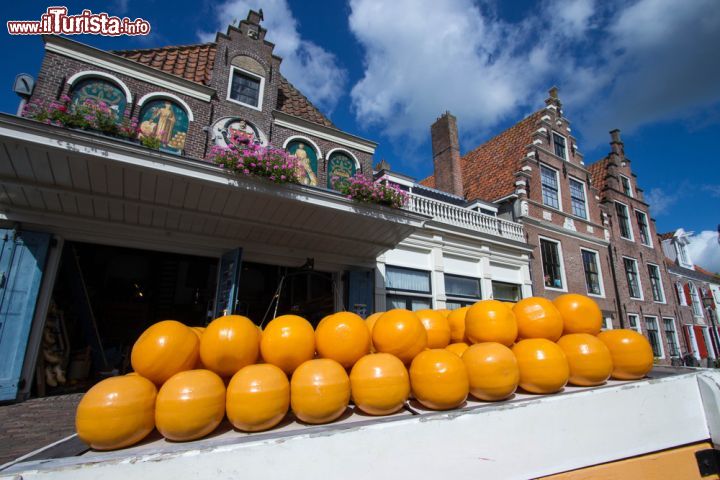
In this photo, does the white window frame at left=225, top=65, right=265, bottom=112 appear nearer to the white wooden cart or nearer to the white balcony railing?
the white balcony railing

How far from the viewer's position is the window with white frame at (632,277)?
16.0 m

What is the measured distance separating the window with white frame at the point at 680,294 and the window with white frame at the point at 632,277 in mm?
5436

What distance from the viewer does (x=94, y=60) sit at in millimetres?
7180

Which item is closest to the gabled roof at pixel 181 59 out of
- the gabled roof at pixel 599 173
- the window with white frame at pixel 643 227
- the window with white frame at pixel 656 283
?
the gabled roof at pixel 599 173

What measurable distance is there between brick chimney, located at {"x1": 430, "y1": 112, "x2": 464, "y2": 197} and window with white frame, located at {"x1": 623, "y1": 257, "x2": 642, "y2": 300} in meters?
9.64

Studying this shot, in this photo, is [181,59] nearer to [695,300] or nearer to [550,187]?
[550,187]

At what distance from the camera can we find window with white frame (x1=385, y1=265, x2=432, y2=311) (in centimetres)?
932

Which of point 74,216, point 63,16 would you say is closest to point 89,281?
point 74,216

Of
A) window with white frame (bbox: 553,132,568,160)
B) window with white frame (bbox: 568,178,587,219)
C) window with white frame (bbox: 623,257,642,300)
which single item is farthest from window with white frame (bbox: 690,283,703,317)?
window with white frame (bbox: 553,132,568,160)

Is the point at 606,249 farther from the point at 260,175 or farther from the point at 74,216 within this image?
the point at 74,216

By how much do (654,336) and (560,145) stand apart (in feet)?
33.7

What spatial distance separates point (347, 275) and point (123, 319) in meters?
6.94

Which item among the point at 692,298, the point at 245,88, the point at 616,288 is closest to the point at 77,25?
the point at 245,88

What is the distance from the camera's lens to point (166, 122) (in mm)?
7715
